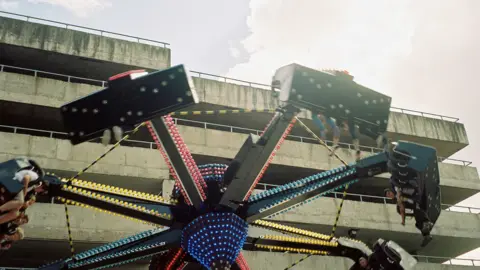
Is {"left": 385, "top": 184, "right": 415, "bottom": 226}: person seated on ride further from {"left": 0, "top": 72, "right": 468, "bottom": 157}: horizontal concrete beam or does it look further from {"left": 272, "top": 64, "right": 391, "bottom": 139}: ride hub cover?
{"left": 0, "top": 72, "right": 468, "bottom": 157}: horizontal concrete beam

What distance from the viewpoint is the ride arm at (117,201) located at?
8820 millimetres

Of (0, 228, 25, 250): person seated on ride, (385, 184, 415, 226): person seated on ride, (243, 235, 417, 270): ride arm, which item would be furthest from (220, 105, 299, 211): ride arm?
(0, 228, 25, 250): person seated on ride

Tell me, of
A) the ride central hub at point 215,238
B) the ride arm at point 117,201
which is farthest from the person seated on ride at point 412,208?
the ride arm at point 117,201

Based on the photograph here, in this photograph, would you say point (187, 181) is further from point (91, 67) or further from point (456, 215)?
point (456, 215)

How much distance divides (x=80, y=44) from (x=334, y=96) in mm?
20065

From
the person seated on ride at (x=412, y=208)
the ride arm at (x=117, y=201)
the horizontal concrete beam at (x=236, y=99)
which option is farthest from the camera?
the horizontal concrete beam at (x=236, y=99)

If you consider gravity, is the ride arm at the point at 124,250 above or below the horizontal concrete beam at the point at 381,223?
below

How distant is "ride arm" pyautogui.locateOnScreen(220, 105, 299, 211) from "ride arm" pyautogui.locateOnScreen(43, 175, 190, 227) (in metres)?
1.00

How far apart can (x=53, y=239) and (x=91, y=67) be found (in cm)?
1020

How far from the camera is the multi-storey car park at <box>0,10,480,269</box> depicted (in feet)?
70.1

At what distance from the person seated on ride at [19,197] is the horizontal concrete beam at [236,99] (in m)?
16.6

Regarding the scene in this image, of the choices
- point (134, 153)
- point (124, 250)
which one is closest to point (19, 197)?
point (124, 250)

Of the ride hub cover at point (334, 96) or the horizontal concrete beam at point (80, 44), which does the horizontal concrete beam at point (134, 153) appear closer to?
the horizontal concrete beam at point (80, 44)

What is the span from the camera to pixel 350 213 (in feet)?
84.1
